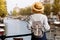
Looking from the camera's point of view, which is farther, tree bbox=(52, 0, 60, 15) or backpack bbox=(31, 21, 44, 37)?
tree bbox=(52, 0, 60, 15)

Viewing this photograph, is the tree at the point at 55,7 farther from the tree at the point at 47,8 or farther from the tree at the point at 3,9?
the tree at the point at 3,9

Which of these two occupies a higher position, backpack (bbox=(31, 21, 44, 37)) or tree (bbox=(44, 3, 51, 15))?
tree (bbox=(44, 3, 51, 15))

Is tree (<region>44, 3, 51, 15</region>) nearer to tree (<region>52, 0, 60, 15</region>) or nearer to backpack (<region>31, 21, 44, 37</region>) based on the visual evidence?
tree (<region>52, 0, 60, 15</region>)

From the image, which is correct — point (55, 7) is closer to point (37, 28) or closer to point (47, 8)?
point (47, 8)

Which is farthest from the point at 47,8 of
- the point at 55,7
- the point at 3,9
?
the point at 3,9

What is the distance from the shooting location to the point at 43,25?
4.72 ft

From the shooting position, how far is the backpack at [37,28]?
4.72 feet

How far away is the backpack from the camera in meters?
1.44

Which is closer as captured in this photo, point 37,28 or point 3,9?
point 37,28

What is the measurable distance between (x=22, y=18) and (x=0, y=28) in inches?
10.7

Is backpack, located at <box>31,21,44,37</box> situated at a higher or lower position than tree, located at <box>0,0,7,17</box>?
lower

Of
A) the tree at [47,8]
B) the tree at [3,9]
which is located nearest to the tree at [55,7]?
the tree at [47,8]

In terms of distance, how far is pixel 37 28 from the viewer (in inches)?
56.9

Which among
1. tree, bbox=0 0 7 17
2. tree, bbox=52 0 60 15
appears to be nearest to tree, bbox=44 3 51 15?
tree, bbox=52 0 60 15
